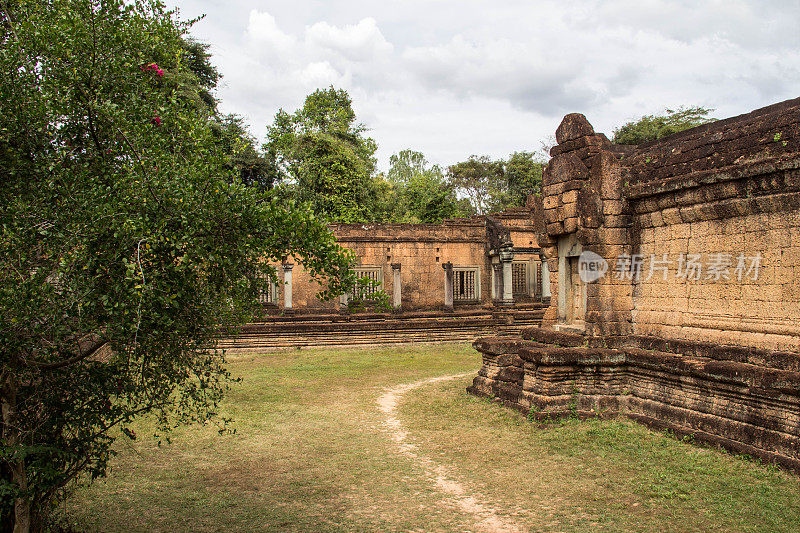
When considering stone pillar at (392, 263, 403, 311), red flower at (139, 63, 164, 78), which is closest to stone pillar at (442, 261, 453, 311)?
stone pillar at (392, 263, 403, 311)

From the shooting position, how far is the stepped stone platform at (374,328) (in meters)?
18.1

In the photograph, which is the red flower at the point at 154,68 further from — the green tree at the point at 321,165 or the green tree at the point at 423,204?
the green tree at the point at 423,204

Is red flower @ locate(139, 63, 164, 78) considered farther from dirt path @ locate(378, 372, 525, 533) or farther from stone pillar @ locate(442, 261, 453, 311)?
stone pillar @ locate(442, 261, 453, 311)

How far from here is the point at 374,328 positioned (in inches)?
763

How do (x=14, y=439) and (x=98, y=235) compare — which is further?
(x=14, y=439)

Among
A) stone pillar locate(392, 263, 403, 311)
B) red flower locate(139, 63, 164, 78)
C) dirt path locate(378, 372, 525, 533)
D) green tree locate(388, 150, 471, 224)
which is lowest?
dirt path locate(378, 372, 525, 533)

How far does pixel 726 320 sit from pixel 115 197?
6.78m

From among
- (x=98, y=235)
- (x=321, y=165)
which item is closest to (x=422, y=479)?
(x=98, y=235)

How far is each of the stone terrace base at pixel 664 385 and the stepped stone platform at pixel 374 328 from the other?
30.7 feet

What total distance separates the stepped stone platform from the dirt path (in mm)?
9087

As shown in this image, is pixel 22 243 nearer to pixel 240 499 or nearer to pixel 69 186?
pixel 69 186

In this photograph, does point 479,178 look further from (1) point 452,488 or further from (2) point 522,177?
(1) point 452,488

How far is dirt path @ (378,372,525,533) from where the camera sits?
16.6ft

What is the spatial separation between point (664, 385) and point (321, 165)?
22.9 m
